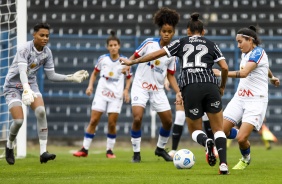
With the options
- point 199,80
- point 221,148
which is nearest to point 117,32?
point 199,80

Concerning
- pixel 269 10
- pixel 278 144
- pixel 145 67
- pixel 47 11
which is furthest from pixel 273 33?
pixel 145 67

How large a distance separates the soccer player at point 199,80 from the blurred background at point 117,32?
10.4m

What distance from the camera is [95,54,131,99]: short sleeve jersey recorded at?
15.4m

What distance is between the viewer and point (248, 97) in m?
11.2

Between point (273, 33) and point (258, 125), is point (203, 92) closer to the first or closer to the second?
point (258, 125)

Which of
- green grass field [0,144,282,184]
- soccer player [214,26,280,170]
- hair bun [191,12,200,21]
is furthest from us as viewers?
soccer player [214,26,280,170]

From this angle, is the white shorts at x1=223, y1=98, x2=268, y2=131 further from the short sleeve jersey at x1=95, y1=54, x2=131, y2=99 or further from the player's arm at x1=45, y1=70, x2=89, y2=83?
the short sleeve jersey at x1=95, y1=54, x2=131, y2=99

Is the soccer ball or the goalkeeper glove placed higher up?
the goalkeeper glove

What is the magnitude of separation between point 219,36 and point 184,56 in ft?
36.6

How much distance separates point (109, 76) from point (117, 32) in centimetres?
648

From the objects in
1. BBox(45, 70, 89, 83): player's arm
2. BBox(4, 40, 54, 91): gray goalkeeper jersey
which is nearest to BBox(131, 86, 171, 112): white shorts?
BBox(45, 70, 89, 83): player's arm

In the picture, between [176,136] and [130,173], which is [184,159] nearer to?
[130,173]

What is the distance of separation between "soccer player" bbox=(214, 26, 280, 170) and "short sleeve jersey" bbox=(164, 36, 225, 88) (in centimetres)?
108

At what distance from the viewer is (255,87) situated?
36.8 feet
